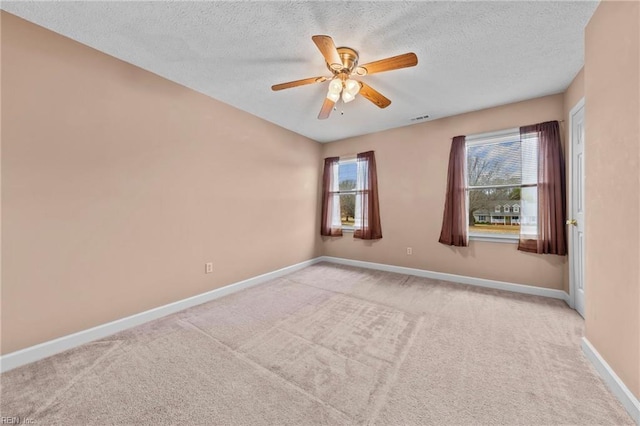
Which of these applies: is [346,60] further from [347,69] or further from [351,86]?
[351,86]

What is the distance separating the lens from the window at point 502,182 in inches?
121

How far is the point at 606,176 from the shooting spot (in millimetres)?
1575

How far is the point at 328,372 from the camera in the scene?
1.66 metres

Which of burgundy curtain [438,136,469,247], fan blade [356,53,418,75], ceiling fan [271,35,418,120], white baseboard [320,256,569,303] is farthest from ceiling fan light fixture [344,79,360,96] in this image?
white baseboard [320,256,569,303]

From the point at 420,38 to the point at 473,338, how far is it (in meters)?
2.63

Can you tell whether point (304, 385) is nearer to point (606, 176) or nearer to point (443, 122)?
point (606, 176)

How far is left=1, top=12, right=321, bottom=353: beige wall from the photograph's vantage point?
5.78ft

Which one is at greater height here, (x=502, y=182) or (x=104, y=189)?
(x=502, y=182)

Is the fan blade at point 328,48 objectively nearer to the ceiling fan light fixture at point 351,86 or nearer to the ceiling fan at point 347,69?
the ceiling fan at point 347,69

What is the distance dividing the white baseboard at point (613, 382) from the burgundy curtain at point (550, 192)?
1427 mm

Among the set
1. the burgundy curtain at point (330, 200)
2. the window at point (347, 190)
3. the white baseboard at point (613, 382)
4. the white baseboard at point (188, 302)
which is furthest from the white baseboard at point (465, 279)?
the white baseboard at point (613, 382)

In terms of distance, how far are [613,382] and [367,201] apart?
3340mm

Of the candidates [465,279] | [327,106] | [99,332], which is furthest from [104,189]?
[465,279]

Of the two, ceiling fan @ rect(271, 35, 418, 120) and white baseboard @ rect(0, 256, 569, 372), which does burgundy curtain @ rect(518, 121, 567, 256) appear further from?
ceiling fan @ rect(271, 35, 418, 120)
